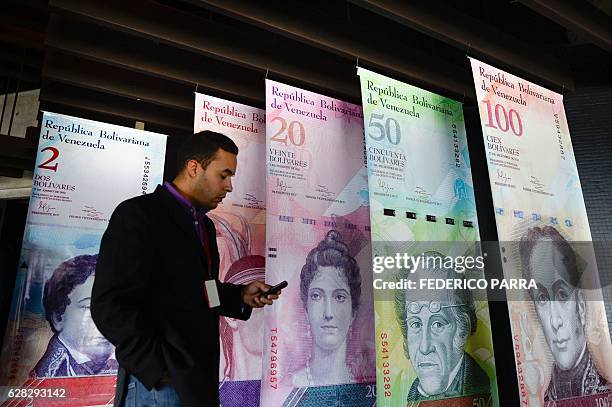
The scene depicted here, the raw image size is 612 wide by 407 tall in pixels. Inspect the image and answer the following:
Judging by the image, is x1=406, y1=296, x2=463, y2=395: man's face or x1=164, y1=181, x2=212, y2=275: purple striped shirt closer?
x1=164, y1=181, x2=212, y2=275: purple striped shirt

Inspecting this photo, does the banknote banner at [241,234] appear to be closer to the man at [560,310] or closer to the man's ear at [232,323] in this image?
the man's ear at [232,323]

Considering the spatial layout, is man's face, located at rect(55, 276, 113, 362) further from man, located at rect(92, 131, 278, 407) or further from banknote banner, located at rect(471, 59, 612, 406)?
banknote banner, located at rect(471, 59, 612, 406)

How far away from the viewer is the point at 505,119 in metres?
3.37

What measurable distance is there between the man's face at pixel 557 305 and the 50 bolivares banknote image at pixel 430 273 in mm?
137

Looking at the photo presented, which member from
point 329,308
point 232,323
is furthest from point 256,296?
point 232,323

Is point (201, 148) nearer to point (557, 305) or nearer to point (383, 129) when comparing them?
point (383, 129)

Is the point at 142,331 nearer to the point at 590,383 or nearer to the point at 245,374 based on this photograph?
the point at 245,374

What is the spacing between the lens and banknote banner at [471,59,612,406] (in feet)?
9.77

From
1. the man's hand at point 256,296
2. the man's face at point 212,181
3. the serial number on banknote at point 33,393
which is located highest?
the man's face at point 212,181

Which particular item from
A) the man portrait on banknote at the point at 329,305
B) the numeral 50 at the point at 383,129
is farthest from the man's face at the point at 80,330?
the numeral 50 at the point at 383,129

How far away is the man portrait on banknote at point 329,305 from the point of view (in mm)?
3018

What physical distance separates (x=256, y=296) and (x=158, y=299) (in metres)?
0.48

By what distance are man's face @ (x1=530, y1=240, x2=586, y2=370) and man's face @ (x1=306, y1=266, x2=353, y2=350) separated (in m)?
1.32
